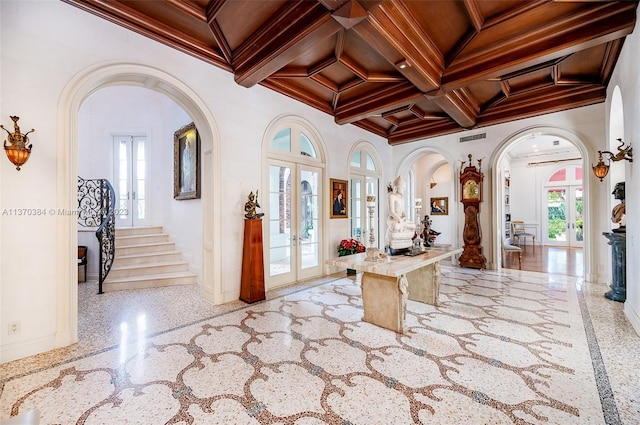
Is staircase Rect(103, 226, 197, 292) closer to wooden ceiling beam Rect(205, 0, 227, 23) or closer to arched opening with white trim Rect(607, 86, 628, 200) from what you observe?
wooden ceiling beam Rect(205, 0, 227, 23)

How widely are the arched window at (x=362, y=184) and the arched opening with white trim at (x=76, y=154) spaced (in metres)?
3.42

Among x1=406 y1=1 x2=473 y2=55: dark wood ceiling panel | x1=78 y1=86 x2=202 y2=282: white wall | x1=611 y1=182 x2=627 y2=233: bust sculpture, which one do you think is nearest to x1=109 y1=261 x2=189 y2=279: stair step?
x1=78 y1=86 x2=202 y2=282: white wall

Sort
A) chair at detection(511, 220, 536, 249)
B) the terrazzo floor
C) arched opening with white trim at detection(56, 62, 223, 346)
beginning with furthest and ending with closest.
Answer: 1. chair at detection(511, 220, 536, 249)
2. arched opening with white trim at detection(56, 62, 223, 346)
3. the terrazzo floor

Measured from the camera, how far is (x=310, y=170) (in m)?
5.45

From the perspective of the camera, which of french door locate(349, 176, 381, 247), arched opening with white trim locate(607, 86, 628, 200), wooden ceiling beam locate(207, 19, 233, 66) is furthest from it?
french door locate(349, 176, 381, 247)

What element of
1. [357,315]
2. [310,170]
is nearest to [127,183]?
[310,170]

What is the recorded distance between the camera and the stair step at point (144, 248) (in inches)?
208

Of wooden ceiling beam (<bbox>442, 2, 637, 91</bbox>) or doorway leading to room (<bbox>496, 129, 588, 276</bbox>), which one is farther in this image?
doorway leading to room (<bbox>496, 129, 588, 276</bbox>)

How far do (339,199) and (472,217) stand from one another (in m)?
3.12

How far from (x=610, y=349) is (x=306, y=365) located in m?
2.84

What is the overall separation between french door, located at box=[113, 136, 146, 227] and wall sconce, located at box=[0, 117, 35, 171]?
4557mm

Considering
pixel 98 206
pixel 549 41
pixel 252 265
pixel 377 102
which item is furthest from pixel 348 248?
pixel 98 206

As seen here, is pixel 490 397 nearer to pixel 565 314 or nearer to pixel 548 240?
pixel 565 314

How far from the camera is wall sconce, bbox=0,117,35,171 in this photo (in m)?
2.34
